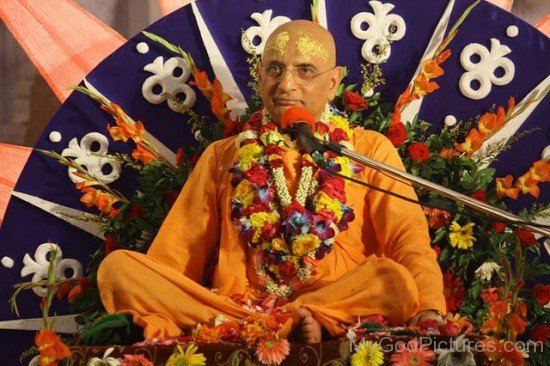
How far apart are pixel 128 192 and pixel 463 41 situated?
1.60 meters

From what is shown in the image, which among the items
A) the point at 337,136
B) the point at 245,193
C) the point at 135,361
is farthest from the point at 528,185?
the point at 135,361

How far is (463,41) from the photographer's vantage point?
470 centimetres

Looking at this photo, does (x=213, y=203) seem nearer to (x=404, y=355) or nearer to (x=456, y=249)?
(x=456, y=249)

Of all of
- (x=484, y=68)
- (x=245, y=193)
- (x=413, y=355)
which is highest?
(x=484, y=68)

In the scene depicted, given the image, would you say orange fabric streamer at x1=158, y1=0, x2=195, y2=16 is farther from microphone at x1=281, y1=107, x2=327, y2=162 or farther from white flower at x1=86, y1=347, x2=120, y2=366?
white flower at x1=86, y1=347, x2=120, y2=366

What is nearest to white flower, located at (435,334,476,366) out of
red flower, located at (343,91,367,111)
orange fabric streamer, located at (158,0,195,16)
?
red flower, located at (343,91,367,111)

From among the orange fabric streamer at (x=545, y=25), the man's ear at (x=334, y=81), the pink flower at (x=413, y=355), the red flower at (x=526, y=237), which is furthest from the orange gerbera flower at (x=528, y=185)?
the pink flower at (x=413, y=355)

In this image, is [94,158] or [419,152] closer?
[419,152]

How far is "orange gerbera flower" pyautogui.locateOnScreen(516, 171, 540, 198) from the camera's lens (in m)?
4.46

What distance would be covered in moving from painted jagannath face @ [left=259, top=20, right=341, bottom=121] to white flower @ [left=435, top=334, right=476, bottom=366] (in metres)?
1.26

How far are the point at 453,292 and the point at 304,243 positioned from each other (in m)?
0.79

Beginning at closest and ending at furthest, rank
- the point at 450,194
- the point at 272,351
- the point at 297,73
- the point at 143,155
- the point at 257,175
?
the point at 450,194 → the point at 272,351 → the point at 257,175 → the point at 297,73 → the point at 143,155

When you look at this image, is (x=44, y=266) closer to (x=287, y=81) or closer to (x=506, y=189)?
(x=287, y=81)

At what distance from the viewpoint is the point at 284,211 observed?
387 cm
